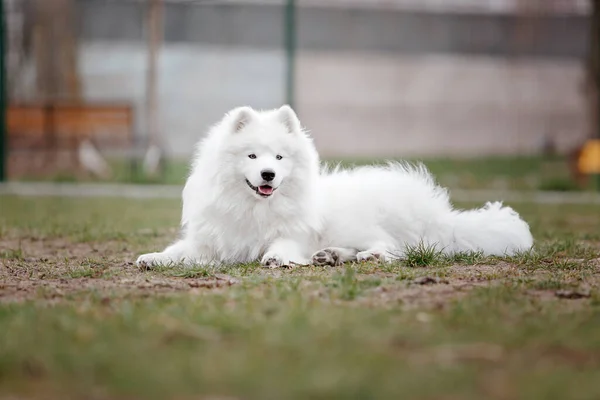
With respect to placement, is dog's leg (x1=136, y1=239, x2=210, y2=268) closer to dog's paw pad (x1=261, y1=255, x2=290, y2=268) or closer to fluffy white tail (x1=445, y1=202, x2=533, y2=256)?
dog's paw pad (x1=261, y1=255, x2=290, y2=268)

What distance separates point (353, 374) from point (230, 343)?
71 centimetres

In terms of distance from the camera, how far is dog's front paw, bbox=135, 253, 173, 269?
6.45 metres

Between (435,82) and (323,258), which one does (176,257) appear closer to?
(323,258)

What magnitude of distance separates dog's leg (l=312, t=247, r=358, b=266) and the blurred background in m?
9.08

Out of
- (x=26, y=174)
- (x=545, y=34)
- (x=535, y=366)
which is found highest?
(x=545, y=34)

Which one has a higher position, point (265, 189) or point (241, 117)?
point (241, 117)

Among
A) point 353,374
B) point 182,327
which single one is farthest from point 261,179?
point 353,374

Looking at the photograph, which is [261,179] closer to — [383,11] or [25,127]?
[25,127]

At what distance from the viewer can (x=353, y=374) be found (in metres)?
3.52

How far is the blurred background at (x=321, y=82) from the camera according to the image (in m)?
17.2

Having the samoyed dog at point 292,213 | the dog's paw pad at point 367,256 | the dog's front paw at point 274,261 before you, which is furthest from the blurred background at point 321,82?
the dog's front paw at point 274,261

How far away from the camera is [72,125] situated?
56.9 feet

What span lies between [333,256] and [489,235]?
1198mm

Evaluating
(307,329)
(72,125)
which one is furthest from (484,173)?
(307,329)
